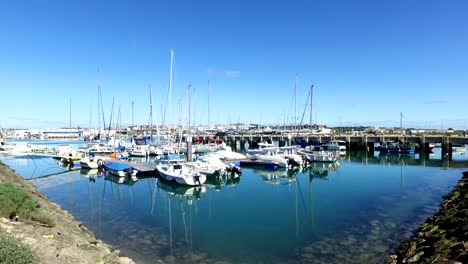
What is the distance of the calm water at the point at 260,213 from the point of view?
16688 millimetres

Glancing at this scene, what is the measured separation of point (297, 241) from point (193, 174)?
60.2ft

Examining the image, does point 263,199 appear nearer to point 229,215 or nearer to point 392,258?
point 229,215

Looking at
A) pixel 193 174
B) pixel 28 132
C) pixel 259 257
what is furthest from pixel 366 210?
pixel 28 132

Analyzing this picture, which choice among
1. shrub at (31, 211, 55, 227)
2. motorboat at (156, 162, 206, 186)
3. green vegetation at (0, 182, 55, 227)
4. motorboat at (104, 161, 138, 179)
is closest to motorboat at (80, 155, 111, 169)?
motorboat at (104, 161, 138, 179)

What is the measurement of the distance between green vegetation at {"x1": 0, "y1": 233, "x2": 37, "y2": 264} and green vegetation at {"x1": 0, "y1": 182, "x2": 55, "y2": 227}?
20.0ft

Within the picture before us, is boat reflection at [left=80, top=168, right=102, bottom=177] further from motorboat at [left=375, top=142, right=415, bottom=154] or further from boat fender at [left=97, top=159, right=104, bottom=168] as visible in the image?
motorboat at [left=375, top=142, right=415, bottom=154]

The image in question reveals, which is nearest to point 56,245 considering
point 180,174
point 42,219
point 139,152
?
point 42,219

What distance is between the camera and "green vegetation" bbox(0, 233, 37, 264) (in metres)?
8.48

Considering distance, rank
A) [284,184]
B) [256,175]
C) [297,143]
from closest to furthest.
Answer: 1. [284,184]
2. [256,175]
3. [297,143]

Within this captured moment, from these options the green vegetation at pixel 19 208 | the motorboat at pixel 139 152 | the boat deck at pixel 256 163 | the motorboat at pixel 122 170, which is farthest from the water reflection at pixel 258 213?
the motorboat at pixel 139 152

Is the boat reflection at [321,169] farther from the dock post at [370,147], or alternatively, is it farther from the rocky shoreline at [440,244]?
the dock post at [370,147]

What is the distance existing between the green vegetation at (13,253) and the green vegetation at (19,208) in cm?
611

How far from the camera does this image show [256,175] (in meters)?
43.2

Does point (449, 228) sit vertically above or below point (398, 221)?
above
